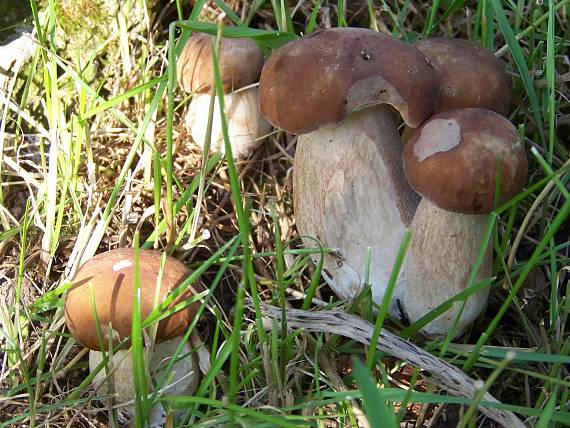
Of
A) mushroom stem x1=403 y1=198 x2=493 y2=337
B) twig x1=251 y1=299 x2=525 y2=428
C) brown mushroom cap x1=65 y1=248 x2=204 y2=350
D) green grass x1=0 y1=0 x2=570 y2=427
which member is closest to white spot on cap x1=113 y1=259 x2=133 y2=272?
brown mushroom cap x1=65 y1=248 x2=204 y2=350

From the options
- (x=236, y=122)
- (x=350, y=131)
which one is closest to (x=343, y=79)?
(x=350, y=131)

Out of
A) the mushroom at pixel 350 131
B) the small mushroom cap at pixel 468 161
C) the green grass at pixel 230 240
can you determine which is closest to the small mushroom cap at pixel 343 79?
the mushroom at pixel 350 131

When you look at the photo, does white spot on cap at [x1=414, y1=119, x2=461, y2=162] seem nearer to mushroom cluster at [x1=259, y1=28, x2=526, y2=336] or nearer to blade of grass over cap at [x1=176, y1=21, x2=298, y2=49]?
mushroom cluster at [x1=259, y1=28, x2=526, y2=336]

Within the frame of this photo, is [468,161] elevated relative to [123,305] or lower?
elevated

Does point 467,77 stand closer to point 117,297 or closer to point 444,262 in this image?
point 444,262

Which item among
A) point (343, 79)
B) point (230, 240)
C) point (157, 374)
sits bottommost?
point (157, 374)

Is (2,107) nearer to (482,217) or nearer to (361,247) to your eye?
(361,247)
